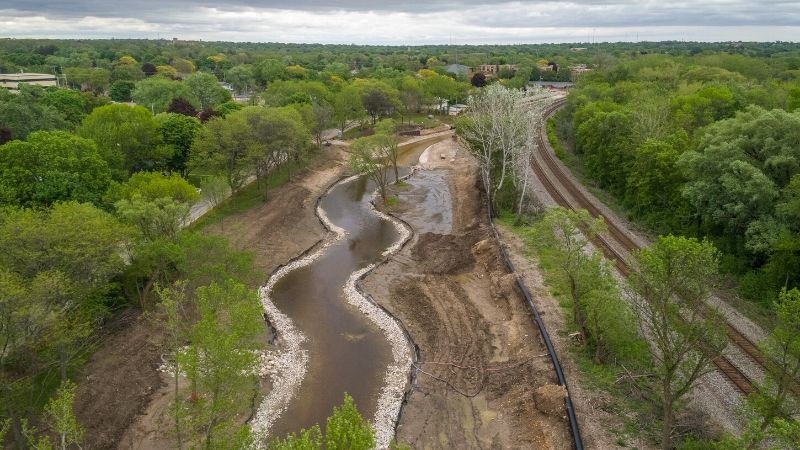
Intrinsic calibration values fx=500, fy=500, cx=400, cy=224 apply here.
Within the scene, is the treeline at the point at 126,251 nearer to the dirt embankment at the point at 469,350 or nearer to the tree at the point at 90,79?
the dirt embankment at the point at 469,350

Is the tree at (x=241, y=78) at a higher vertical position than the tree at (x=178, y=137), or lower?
higher

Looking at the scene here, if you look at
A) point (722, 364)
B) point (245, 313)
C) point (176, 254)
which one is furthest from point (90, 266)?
point (722, 364)

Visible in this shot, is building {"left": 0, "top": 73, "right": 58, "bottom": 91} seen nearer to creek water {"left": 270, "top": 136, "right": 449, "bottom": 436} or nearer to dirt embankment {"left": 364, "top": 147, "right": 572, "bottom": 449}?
creek water {"left": 270, "top": 136, "right": 449, "bottom": 436}

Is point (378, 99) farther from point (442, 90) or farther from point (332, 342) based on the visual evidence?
point (332, 342)

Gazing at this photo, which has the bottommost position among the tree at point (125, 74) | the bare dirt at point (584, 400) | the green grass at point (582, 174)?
the bare dirt at point (584, 400)

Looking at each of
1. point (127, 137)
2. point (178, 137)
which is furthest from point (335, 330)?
point (178, 137)

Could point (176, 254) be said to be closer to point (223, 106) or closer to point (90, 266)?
point (90, 266)

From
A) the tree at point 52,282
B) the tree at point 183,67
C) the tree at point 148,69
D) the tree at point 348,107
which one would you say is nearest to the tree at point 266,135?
the tree at point 52,282
